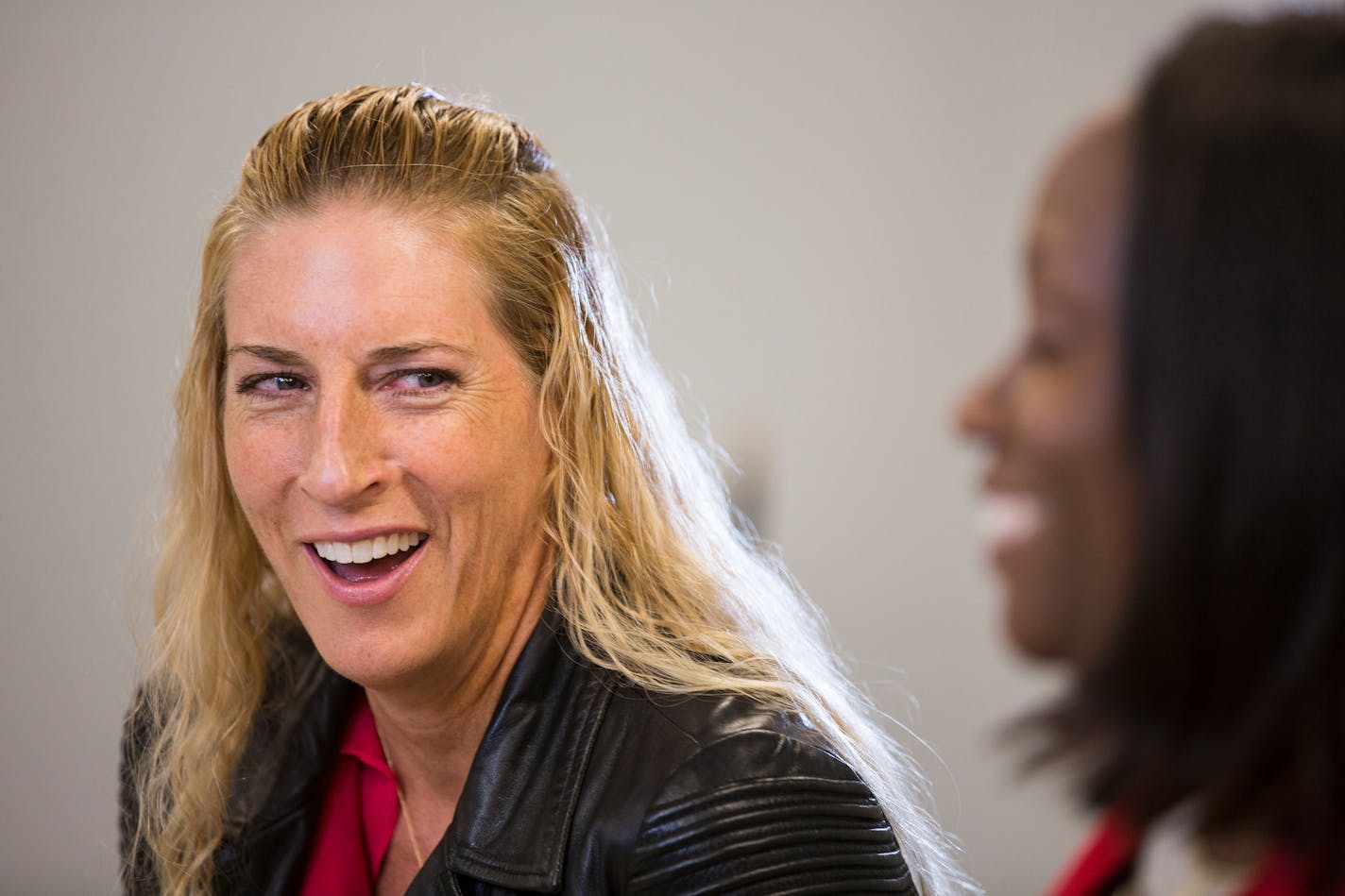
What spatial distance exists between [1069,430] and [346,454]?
87 cm

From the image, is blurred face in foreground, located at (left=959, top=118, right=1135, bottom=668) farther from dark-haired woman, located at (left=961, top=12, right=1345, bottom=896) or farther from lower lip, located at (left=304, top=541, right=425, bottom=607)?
lower lip, located at (left=304, top=541, right=425, bottom=607)

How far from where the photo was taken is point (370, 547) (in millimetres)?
1375

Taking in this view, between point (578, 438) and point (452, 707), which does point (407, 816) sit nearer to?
point (452, 707)

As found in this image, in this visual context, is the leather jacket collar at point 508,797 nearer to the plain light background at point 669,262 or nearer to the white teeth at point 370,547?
the white teeth at point 370,547

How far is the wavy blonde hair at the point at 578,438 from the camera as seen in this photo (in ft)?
4.60

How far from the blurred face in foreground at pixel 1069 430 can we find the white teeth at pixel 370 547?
0.84m

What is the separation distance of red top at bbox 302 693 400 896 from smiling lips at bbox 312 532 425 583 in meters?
0.31

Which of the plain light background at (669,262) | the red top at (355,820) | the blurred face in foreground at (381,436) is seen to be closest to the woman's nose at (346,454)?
the blurred face in foreground at (381,436)

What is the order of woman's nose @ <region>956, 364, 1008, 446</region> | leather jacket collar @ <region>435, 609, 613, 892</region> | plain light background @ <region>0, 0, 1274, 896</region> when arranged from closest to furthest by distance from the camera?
woman's nose @ <region>956, 364, 1008, 446</region>, leather jacket collar @ <region>435, 609, 613, 892</region>, plain light background @ <region>0, 0, 1274, 896</region>

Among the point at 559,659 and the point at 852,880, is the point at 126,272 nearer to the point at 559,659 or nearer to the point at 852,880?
the point at 559,659

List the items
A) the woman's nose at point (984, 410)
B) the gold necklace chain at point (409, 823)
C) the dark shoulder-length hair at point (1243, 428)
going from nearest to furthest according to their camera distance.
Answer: the dark shoulder-length hair at point (1243, 428), the woman's nose at point (984, 410), the gold necklace chain at point (409, 823)

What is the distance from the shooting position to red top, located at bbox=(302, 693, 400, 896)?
1569mm

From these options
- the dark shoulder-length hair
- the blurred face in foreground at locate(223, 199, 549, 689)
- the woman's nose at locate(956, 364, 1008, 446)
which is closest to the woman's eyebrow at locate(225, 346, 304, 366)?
the blurred face in foreground at locate(223, 199, 549, 689)

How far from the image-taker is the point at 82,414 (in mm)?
3457
